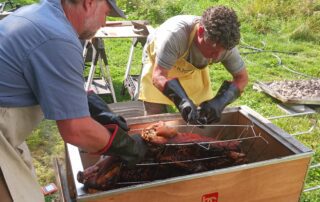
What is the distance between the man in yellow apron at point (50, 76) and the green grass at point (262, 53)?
219 cm

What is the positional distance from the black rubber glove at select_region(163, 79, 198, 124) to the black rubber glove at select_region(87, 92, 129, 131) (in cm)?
54

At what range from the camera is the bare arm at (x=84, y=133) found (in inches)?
68.7

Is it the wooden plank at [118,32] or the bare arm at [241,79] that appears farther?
the wooden plank at [118,32]

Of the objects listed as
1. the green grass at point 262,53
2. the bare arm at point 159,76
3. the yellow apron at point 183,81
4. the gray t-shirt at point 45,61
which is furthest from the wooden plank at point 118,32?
the gray t-shirt at point 45,61

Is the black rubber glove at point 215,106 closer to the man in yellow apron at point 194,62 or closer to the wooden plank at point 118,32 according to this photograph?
the man in yellow apron at point 194,62

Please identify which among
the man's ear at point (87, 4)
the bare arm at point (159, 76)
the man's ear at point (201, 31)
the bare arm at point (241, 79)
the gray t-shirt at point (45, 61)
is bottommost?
the bare arm at point (241, 79)

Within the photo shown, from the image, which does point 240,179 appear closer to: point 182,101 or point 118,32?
point 182,101

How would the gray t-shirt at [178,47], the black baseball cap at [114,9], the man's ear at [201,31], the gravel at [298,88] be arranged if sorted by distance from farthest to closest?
the gravel at [298,88]
the gray t-shirt at [178,47]
the man's ear at [201,31]
the black baseball cap at [114,9]

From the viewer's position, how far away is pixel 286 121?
5270 millimetres

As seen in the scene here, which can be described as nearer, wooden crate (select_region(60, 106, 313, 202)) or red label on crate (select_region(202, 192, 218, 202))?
wooden crate (select_region(60, 106, 313, 202))

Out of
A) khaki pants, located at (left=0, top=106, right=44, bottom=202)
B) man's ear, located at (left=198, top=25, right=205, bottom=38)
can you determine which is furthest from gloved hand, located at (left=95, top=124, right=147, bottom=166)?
man's ear, located at (left=198, top=25, right=205, bottom=38)

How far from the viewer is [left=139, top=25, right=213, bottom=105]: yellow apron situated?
11.2 ft

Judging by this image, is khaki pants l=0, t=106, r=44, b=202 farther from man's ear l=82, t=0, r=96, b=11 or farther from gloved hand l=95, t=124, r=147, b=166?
man's ear l=82, t=0, r=96, b=11

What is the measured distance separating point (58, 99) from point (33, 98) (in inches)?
9.1
